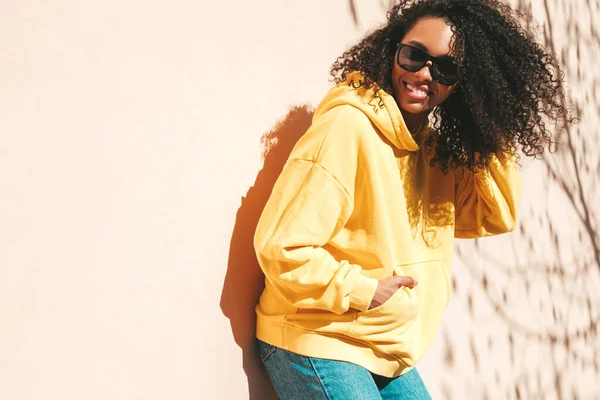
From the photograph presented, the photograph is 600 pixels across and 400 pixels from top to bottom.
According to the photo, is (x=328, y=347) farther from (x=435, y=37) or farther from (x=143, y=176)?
(x=435, y=37)

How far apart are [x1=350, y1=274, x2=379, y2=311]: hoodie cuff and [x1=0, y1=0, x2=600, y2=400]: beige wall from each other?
12.7 inches

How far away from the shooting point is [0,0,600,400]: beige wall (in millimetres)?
1188

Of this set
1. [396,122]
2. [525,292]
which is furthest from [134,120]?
[525,292]

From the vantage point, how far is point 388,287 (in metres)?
1.50

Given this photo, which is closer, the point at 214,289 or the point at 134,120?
the point at 134,120

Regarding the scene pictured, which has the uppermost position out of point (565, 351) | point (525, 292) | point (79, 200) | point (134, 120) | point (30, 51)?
point (30, 51)

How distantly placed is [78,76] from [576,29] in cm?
287

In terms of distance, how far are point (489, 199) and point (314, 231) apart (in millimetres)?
594

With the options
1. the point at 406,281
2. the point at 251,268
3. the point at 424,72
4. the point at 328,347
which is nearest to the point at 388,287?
the point at 406,281

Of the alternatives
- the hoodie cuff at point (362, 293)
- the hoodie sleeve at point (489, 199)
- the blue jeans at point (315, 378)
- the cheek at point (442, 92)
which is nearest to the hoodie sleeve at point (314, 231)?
the hoodie cuff at point (362, 293)

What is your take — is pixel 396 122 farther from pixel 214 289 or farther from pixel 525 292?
pixel 525 292

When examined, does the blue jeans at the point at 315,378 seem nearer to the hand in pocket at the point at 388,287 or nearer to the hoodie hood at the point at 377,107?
the hand in pocket at the point at 388,287

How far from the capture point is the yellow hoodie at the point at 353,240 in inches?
54.9

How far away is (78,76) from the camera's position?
49.4 inches
